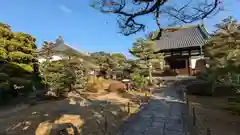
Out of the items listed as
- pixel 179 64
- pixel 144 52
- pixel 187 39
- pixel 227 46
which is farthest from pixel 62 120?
pixel 187 39

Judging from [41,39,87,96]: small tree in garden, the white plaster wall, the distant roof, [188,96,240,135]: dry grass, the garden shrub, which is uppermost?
the distant roof

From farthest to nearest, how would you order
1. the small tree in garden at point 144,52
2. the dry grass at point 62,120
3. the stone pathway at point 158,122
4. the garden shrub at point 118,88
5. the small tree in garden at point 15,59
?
the small tree in garden at point 144,52 → the garden shrub at point 118,88 → the small tree in garden at point 15,59 → the dry grass at point 62,120 → the stone pathway at point 158,122

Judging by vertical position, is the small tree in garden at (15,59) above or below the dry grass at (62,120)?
above

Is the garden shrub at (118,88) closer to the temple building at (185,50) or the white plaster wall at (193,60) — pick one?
the temple building at (185,50)

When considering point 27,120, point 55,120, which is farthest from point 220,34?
point 27,120

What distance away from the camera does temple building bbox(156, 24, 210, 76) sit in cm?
2233

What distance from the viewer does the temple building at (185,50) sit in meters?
22.3

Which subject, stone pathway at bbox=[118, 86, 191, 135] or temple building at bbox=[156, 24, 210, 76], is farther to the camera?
temple building at bbox=[156, 24, 210, 76]

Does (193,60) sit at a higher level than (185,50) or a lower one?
lower

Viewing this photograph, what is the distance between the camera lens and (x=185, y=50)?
2325 cm

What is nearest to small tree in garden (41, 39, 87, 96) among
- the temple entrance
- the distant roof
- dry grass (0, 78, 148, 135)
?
dry grass (0, 78, 148, 135)

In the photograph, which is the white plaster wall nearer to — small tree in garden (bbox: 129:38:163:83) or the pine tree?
small tree in garden (bbox: 129:38:163:83)

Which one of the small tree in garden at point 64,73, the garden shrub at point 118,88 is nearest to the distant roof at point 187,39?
the garden shrub at point 118,88

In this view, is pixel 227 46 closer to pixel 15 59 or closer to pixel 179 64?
pixel 179 64
